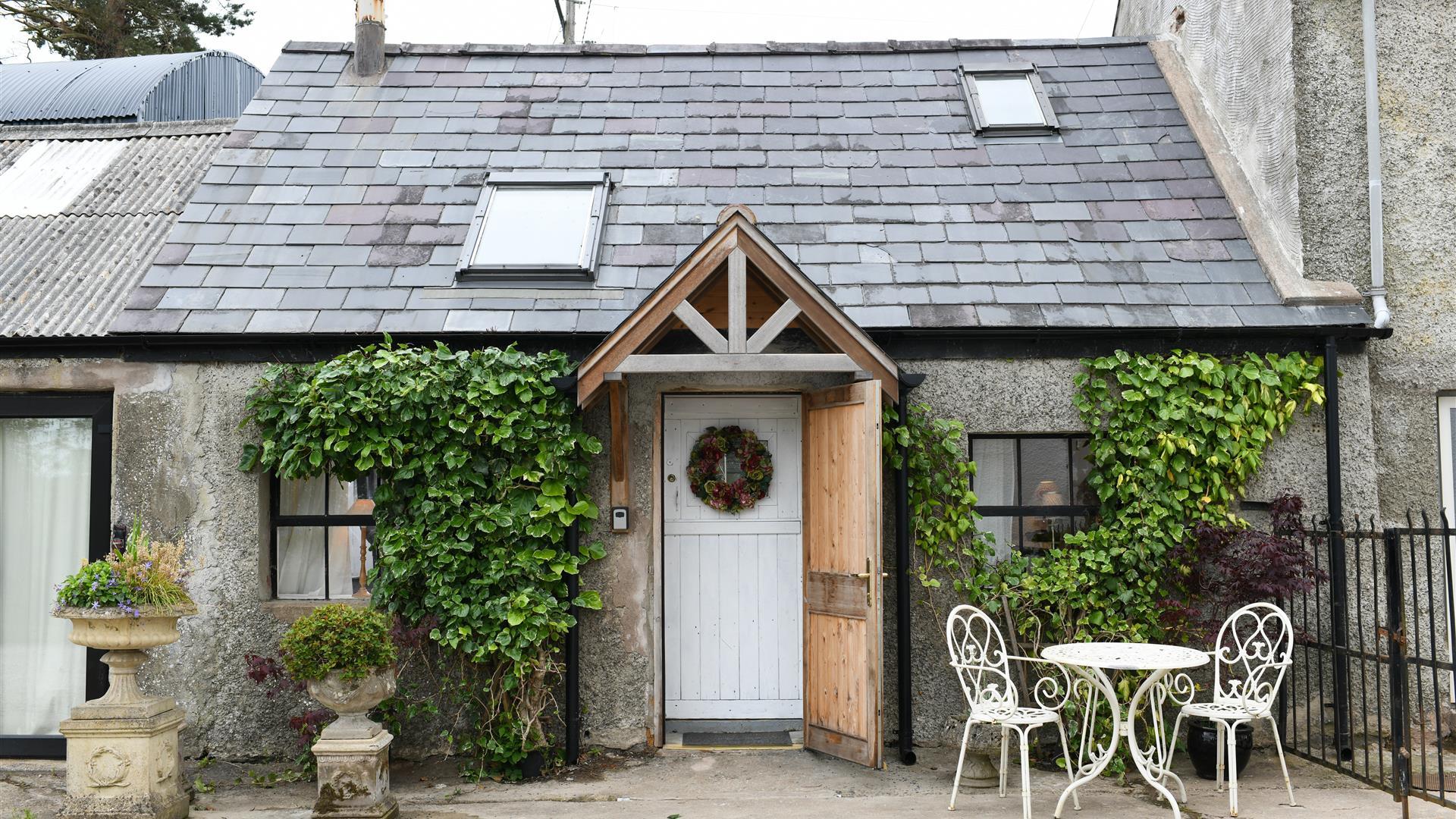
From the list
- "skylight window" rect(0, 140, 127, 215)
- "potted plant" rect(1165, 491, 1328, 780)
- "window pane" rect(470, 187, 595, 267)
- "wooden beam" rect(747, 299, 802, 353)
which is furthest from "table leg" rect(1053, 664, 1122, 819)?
"skylight window" rect(0, 140, 127, 215)

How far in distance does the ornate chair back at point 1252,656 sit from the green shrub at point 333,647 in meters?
4.85

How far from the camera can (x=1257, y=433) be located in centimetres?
733

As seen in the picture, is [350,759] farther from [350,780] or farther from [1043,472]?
[1043,472]

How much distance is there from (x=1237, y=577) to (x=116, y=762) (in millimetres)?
6722

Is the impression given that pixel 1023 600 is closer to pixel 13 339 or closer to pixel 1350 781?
pixel 1350 781

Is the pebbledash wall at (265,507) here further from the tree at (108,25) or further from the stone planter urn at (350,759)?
the tree at (108,25)

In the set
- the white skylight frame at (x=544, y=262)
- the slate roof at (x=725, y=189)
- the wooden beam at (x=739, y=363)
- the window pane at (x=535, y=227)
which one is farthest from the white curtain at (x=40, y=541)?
the wooden beam at (x=739, y=363)

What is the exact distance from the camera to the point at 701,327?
6609 mm

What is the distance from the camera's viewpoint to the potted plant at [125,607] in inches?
237

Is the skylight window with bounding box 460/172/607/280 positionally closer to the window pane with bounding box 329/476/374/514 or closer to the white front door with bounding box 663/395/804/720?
the white front door with bounding box 663/395/804/720

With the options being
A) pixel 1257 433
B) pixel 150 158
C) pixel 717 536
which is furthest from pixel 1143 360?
pixel 150 158

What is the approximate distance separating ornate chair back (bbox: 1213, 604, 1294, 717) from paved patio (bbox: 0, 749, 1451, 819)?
0.55m

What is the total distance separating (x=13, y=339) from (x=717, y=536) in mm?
5053

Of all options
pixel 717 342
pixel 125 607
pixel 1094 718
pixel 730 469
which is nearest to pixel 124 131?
pixel 125 607
